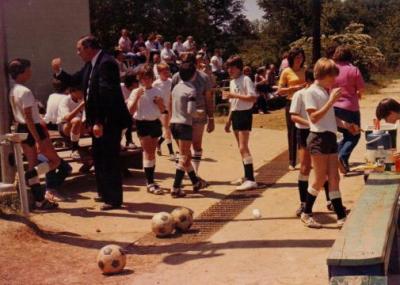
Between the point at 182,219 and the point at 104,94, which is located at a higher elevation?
the point at 104,94

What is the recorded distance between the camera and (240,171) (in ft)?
35.3

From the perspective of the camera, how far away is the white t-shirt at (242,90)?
898cm

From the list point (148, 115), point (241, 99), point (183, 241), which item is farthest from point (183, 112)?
point (183, 241)

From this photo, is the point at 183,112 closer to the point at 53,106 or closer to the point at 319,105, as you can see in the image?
the point at 53,106

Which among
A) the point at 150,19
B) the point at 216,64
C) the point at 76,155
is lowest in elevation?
the point at 76,155

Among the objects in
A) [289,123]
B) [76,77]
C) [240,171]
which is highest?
[76,77]

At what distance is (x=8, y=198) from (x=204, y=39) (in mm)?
48331

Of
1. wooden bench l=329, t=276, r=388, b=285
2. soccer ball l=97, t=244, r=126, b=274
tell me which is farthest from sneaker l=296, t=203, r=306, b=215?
wooden bench l=329, t=276, r=388, b=285

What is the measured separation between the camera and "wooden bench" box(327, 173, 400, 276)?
4133 millimetres

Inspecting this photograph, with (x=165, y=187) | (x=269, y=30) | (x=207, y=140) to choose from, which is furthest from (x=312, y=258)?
(x=269, y=30)

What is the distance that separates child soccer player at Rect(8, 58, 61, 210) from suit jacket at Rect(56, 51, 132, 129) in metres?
0.61

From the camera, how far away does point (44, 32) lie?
19109mm

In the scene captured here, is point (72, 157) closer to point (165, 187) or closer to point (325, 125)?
point (165, 187)

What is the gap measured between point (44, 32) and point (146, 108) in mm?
10810
